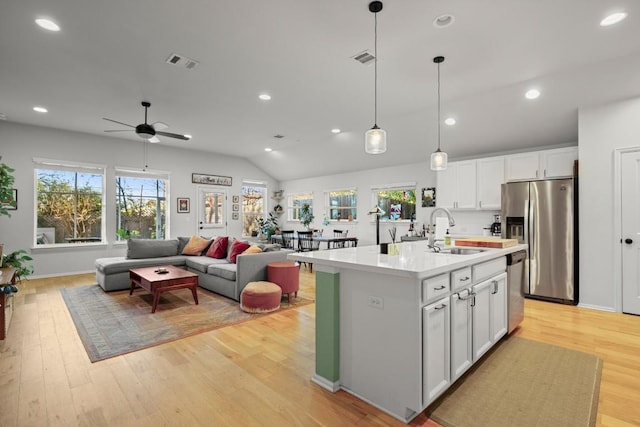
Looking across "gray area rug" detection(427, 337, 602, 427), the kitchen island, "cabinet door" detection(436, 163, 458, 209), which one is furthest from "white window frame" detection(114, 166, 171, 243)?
"gray area rug" detection(427, 337, 602, 427)

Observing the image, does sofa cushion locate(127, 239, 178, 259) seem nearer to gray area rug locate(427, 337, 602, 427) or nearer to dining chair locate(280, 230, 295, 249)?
dining chair locate(280, 230, 295, 249)

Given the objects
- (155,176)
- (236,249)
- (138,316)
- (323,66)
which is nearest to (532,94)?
(323,66)

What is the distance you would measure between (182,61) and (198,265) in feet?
10.7

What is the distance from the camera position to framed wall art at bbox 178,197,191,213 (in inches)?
322

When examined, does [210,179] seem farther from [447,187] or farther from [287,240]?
[447,187]

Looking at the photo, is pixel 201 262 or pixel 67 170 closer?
pixel 201 262

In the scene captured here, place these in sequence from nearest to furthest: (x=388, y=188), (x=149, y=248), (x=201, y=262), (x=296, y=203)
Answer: (x=201, y=262) → (x=149, y=248) → (x=388, y=188) → (x=296, y=203)

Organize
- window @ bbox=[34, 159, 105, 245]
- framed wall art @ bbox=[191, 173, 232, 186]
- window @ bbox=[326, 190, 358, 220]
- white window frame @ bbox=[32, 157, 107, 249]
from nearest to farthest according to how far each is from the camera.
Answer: white window frame @ bbox=[32, 157, 107, 249] < window @ bbox=[34, 159, 105, 245] < framed wall art @ bbox=[191, 173, 232, 186] < window @ bbox=[326, 190, 358, 220]

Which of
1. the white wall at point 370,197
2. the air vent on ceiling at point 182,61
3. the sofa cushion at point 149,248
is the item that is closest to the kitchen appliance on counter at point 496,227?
the white wall at point 370,197

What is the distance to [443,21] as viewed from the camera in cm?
277

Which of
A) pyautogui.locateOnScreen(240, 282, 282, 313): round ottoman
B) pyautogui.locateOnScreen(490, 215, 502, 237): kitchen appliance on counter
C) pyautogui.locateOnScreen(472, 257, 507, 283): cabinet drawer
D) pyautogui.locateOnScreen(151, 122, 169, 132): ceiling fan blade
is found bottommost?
pyautogui.locateOnScreen(240, 282, 282, 313): round ottoman

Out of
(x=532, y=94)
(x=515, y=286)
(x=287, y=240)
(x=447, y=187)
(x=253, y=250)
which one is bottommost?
(x=515, y=286)

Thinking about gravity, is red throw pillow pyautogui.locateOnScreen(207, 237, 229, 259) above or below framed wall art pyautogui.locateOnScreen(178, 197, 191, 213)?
below

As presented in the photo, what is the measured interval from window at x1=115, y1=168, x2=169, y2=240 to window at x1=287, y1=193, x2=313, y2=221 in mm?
3774
